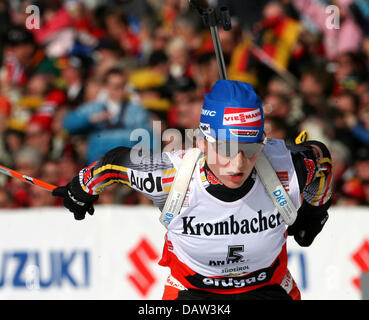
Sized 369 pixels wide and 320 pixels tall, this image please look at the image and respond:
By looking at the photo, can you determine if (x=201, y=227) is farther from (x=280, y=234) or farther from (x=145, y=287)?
(x=145, y=287)

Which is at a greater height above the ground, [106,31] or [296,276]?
[106,31]

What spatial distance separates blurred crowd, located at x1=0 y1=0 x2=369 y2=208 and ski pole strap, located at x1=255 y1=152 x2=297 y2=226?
366 cm

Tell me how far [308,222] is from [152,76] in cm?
471

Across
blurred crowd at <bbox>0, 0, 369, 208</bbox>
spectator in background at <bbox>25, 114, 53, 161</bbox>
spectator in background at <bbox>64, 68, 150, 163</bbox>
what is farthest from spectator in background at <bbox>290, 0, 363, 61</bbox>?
spectator in background at <bbox>25, 114, 53, 161</bbox>

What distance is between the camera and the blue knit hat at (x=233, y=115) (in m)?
4.14

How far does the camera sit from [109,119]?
843cm

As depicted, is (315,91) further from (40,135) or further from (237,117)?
(237,117)

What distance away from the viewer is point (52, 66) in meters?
9.99

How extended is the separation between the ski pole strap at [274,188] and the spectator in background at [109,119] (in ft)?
11.9

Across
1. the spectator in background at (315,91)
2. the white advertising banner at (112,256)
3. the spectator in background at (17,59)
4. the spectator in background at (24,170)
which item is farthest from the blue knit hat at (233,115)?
the spectator in background at (17,59)

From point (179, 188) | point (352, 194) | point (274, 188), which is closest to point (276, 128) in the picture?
point (352, 194)

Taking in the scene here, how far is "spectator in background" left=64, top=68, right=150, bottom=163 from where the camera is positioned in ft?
26.9

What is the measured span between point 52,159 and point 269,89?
107 inches

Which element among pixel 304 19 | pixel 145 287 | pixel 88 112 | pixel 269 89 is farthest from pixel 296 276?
pixel 304 19
